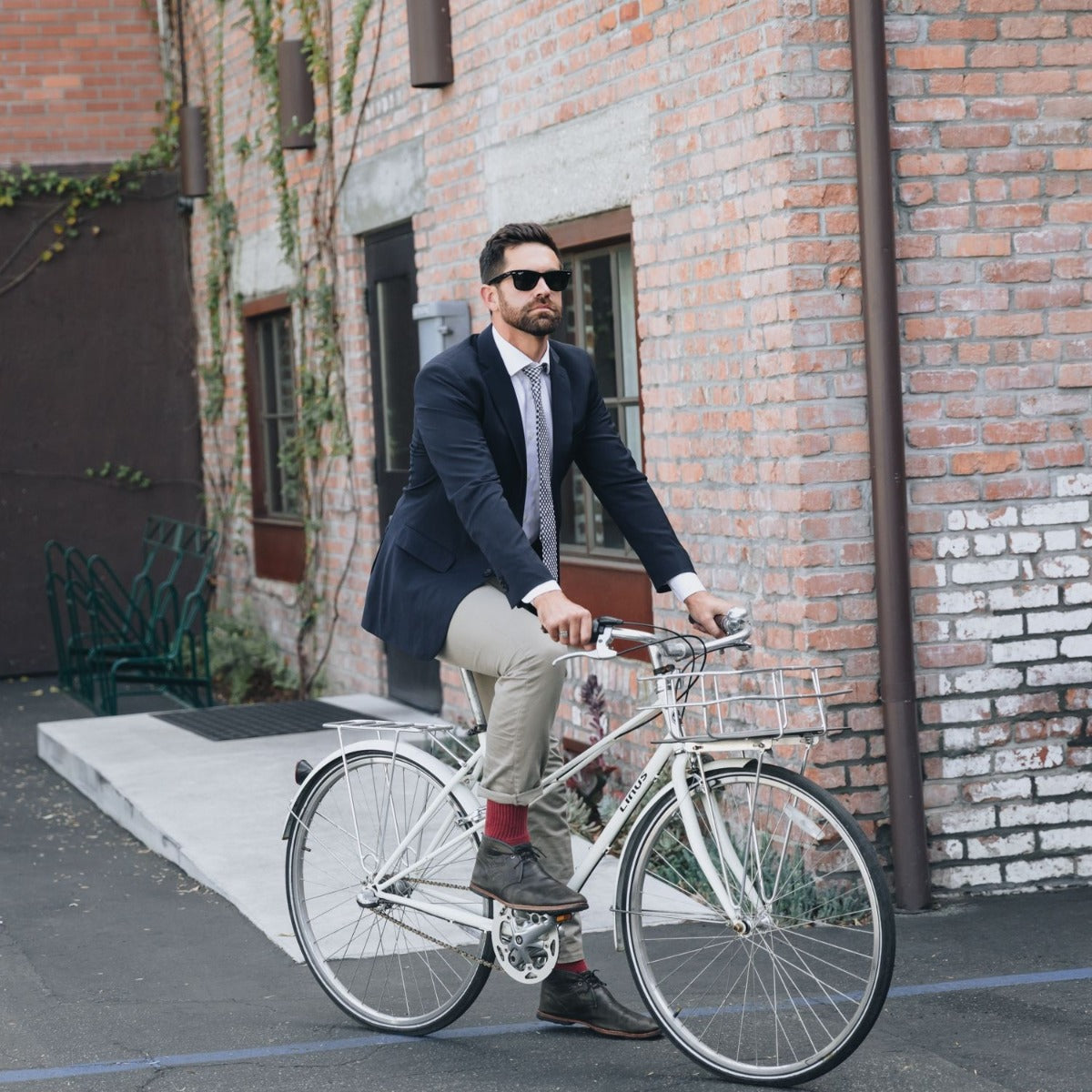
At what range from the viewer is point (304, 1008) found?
4.99 metres

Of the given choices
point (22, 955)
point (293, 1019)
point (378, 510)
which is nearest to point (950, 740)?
point (293, 1019)

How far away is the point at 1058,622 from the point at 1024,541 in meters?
0.29

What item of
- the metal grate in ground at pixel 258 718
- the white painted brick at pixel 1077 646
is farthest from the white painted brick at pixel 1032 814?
the metal grate in ground at pixel 258 718

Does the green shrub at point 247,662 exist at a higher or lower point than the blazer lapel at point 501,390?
lower

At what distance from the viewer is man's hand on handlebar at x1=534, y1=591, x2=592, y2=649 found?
395 cm

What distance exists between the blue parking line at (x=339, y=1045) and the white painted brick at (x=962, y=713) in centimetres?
98

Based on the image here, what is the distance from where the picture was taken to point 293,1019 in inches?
192

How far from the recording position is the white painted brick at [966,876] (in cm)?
582

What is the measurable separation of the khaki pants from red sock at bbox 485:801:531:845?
36mm

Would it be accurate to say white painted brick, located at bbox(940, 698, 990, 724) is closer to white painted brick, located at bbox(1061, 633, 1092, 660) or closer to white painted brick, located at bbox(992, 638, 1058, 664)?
white painted brick, located at bbox(992, 638, 1058, 664)

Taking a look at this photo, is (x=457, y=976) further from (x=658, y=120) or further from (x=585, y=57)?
(x=585, y=57)

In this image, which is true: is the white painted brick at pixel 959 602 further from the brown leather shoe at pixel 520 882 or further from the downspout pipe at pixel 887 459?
the brown leather shoe at pixel 520 882

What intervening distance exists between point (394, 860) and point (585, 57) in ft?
11.8

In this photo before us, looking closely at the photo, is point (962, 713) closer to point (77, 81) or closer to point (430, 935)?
point (430, 935)
